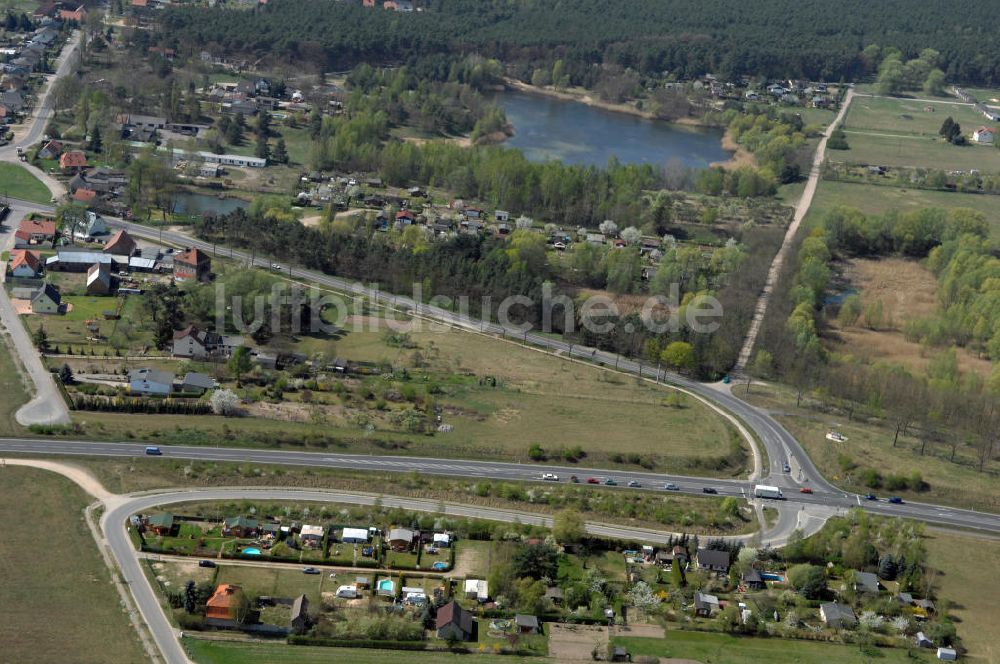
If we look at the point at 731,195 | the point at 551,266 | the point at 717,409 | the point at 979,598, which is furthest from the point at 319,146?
the point at 979,598

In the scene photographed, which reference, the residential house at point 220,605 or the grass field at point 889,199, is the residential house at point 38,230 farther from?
the grass field at point 889,199

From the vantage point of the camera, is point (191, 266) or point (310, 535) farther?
point (191, 266)

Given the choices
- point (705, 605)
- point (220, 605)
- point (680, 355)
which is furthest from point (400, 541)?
point (680, 355)

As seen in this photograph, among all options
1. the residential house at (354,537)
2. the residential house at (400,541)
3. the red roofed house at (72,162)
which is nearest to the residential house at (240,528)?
the residential house at (354,537)

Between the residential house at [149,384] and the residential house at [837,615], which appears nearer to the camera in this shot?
the residential house at [837,615]

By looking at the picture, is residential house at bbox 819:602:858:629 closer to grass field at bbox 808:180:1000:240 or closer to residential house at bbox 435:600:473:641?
residential house at bbox 435:600:473:641

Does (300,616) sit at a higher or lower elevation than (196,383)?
lower

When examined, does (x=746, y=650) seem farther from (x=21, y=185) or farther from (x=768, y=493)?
(x=21, y=185)
